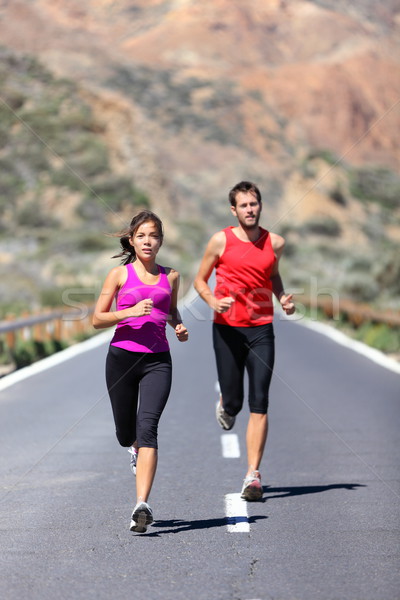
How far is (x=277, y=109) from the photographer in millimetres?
108188

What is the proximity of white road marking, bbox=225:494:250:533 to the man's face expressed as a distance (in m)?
1.96

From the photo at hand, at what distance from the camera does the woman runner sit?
633 cm

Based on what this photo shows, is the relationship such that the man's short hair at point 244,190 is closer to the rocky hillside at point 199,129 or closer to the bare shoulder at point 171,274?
the bare shoulder at point 171,274

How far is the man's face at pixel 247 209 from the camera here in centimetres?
738

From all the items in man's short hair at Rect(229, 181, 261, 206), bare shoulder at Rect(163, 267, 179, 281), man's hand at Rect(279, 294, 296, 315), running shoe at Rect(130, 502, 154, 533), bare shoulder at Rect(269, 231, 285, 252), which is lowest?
running shoe at Rect(130, 502, 154, 533)

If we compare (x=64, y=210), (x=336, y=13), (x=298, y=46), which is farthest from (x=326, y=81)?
(x=64, y=210)

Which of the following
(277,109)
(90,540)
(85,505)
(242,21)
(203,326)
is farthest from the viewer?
(242,21)

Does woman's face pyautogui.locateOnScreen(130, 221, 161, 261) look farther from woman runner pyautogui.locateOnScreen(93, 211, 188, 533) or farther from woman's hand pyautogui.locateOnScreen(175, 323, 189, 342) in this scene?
woman's hand pyautogui.locateOnScreen(175, 323, 189, 342)

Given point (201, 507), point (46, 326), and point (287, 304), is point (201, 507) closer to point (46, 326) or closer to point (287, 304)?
point (287, 304)

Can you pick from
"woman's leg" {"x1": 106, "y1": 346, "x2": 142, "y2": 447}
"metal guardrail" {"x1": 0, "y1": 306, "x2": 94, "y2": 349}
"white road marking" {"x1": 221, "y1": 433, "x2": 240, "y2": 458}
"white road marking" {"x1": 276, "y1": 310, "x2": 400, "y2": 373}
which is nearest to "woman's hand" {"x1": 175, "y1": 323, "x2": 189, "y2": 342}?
"woman's leg" {"x1": 106, "y1": 346, "x2": 142, "y2": 447}

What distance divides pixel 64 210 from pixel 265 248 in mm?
57484

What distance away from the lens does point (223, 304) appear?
707cm

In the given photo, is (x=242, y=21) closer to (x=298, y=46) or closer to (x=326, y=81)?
(x=298, y=46)

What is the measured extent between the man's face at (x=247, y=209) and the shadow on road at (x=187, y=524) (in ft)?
6.98
